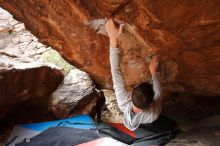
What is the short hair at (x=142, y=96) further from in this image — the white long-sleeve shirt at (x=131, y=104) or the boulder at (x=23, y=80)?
the boulder at (x=23, y=80)

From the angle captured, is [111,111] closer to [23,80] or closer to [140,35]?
[23,80]

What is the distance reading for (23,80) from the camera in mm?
4449

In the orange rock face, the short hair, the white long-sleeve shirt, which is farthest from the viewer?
the white long-sleeve shirt

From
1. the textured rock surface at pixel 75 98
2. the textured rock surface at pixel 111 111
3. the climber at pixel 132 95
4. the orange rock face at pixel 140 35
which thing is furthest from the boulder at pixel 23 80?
the climber at pixel 132 95

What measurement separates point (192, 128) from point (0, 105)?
107 inches

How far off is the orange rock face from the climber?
0.20m

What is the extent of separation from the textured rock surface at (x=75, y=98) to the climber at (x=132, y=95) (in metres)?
1.61

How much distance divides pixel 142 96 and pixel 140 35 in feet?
2.26

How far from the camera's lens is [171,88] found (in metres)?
4.15

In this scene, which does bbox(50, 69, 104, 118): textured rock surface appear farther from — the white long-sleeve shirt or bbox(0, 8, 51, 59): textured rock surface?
bbox(0, 8, 51, 59): textured rock surface

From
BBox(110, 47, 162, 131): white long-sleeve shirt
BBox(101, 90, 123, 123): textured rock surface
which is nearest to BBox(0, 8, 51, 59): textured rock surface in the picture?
BBox(101, 90, 123, 123): textured rock surface

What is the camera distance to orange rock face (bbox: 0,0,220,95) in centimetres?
267

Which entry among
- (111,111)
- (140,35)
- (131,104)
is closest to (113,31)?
(140,35)

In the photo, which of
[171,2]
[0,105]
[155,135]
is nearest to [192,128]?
A: [155,135]
